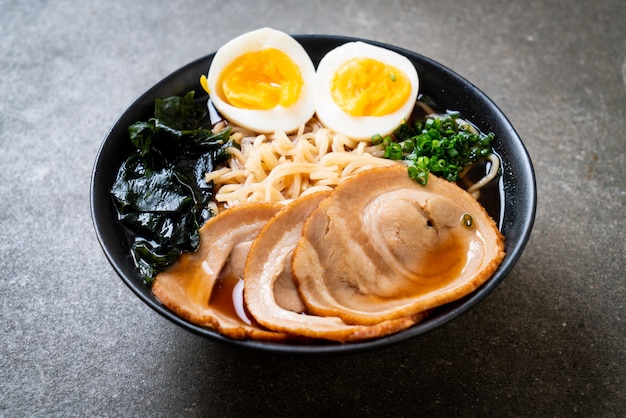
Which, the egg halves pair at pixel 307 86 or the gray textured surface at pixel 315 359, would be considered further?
the egg halves pair at pixel 307 86

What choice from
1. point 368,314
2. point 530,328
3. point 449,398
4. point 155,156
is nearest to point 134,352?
point 155,156

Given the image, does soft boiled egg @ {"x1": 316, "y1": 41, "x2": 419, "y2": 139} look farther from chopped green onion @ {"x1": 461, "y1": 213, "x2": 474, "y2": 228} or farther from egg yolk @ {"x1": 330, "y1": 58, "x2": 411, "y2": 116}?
chopped green onion @ {"x1": 461, "y1": 213, "x2": 474, "y2": 228}

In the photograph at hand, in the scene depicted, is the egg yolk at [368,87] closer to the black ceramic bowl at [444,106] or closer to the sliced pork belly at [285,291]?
the black ceramic bowl at [444,106]

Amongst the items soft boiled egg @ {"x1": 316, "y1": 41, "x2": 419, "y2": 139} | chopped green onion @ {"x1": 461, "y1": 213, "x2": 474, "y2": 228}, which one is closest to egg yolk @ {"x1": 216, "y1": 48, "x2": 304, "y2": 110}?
soft boiled egg @ {"x1": 316, "y1": 41, "x2": 419, "y2": 139}

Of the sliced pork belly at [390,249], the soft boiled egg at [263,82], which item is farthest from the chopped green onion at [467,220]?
the soft boiled egg at [263,82]

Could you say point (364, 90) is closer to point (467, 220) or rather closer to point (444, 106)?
point (444, 106)

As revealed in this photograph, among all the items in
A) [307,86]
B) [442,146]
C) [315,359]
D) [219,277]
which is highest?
[307,86]

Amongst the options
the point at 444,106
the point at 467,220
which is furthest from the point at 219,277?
the point at 444,106
